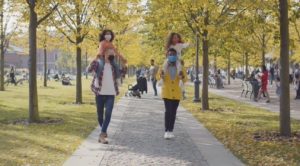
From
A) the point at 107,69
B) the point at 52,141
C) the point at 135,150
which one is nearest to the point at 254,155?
the point at 135,150

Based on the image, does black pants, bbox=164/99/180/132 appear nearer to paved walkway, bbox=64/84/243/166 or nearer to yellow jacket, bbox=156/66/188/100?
yellow jacket, bbox=156/66/188/100

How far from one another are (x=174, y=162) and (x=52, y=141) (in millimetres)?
2627

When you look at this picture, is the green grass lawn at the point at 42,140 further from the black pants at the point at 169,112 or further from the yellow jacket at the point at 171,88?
the yellow jacket at the point at 171,88

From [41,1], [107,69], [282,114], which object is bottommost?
[282,114]

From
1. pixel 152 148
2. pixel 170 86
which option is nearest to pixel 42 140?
pixel 152 148

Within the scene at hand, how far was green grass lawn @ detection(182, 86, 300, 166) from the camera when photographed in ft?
17.8

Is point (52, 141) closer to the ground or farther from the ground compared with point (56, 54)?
closer to the ground

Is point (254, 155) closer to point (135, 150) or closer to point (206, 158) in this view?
point (206, 158)

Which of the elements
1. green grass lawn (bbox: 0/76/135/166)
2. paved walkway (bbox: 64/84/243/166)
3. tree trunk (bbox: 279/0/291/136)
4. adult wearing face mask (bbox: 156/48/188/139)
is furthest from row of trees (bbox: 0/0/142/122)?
tree trunk (bbox: 279/0/291/136)

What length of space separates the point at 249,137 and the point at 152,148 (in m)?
2.18

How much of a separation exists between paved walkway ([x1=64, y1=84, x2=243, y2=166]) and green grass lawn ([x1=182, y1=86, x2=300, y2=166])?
236mm

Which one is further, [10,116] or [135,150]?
[10,116]

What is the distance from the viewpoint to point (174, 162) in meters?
5.27

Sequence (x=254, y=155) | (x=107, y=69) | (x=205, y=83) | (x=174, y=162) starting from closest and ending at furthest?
1. (x=174, y=162)
2. (x=254, y=155)
3. (x=107, y=69)
4. (x=205, y=83)
